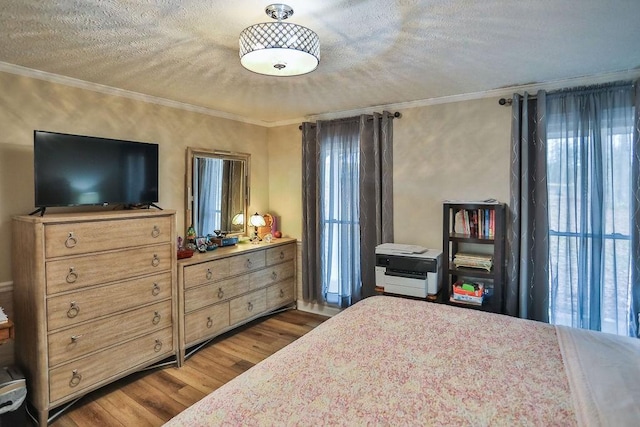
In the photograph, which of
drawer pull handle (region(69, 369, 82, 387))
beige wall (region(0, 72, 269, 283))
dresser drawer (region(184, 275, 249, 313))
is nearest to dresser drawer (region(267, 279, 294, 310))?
dresser drawer (region(184, 275, 249, 313))

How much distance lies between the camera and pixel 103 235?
99.5 inches

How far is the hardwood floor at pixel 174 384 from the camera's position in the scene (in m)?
2.40

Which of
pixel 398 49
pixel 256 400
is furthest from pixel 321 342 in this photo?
pixel 398 49

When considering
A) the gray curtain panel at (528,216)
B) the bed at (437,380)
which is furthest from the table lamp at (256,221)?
the gray curtain panel at (528,216)

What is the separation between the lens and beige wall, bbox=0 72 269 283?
2.50 metres

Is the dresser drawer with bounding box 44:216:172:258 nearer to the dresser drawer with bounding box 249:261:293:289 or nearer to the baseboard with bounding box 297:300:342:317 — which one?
the dresser drawer with bounding box 249:261:293:289

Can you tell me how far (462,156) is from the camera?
331cm

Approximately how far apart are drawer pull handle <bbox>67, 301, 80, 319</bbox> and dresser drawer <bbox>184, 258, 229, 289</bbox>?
2.77 ft

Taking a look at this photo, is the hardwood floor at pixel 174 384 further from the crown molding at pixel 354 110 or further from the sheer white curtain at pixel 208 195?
the crown molding at pixel 354 110

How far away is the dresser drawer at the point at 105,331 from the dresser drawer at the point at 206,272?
10.4 inches

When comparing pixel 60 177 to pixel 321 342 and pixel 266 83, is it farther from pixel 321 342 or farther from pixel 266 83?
pixel 321 342

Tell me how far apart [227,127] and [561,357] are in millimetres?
3615

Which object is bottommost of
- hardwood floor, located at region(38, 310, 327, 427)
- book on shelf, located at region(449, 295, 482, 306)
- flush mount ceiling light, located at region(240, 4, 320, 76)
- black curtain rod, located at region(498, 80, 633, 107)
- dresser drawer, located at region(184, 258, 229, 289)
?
hardwood floor, located at region(38, 310, 327, 427)

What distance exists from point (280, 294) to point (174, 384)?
1617mm
